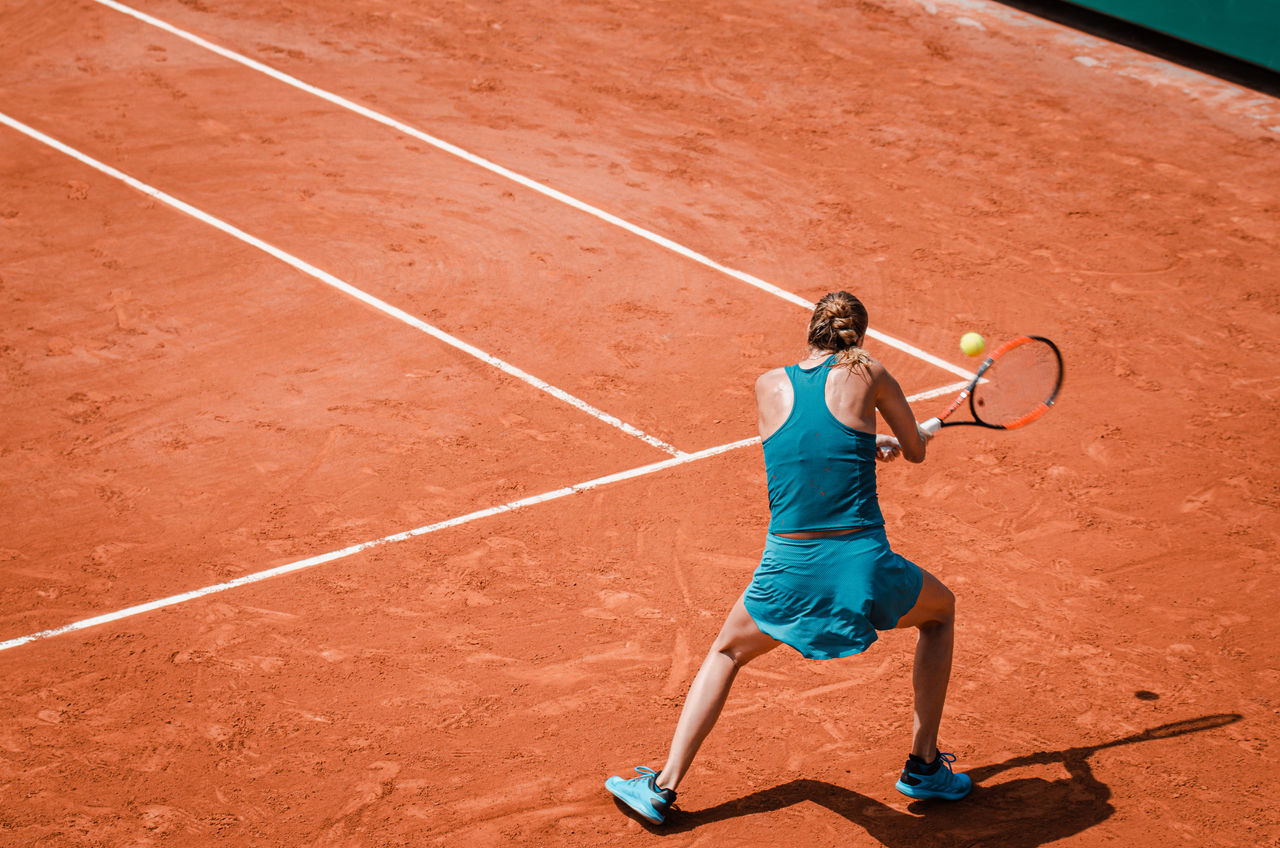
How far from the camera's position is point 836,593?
4.21 m

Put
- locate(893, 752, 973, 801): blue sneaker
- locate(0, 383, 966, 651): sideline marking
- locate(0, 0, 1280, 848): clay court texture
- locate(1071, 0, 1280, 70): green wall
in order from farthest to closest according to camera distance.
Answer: locate(1071, 0, 1280, 70): green wall
locate(0, 383, 966, 651): sideline marking
locate(0, 0, 1280, 848): clay court texture
locate(893, 752, 973, 801): blue sneaker

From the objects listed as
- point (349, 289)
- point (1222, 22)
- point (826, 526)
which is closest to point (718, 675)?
point (826, 526)

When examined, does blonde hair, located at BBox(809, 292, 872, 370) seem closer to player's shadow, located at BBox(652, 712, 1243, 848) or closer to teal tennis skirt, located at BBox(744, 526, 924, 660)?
teal tennis skirt, located at BBox(744, 526, 924, 660)

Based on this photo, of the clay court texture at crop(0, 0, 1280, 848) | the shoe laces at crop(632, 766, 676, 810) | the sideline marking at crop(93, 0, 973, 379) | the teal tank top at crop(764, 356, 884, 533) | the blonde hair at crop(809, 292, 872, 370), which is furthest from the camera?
the sideline marking at crop(93, 0, 973, 379)

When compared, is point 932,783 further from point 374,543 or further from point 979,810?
point 374,543

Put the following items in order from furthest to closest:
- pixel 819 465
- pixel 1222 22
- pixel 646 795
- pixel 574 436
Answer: pixel 1222 22, pixel 574 436, pixel 646 795, pixel 819 465

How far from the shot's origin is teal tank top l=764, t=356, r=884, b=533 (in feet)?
13.8

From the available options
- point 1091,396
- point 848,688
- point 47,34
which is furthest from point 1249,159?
point 47,34

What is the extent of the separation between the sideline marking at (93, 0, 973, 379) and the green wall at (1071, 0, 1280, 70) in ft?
28.1

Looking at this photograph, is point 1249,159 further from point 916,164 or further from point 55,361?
point 55,361

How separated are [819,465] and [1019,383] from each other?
1.98m

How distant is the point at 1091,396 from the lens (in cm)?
808

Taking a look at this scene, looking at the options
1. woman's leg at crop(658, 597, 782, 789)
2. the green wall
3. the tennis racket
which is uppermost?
the green wall

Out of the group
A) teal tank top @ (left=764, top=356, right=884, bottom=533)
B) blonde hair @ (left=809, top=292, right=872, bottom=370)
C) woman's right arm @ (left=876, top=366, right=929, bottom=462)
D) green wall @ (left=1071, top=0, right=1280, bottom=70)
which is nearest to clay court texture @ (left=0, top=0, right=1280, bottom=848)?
green wall @ (left=1071, top=0, right=1280, bottom=70)
